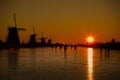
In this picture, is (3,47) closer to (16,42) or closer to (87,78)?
(16,42)

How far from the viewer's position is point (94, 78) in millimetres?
23578

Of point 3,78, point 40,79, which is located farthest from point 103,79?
point 3,78

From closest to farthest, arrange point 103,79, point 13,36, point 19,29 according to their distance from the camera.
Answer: point 103,79 → point 13,36 → point 19,29

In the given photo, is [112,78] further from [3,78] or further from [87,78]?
[3,78]

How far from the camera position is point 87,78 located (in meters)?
23.7

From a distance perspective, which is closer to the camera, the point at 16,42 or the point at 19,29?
the point at 16,42

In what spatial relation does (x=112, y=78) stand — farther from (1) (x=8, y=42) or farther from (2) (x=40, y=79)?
(1) (x=8, y=42)

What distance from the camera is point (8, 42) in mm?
153000

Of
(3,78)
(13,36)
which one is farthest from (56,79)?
(13,36)

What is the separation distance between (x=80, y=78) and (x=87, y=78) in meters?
0.54

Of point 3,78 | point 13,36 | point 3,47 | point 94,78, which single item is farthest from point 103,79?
point 3,47

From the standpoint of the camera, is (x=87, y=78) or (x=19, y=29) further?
(x=19, y=29)

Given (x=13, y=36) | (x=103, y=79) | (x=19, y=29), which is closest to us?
(x=103, y=79)

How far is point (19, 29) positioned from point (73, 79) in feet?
477
